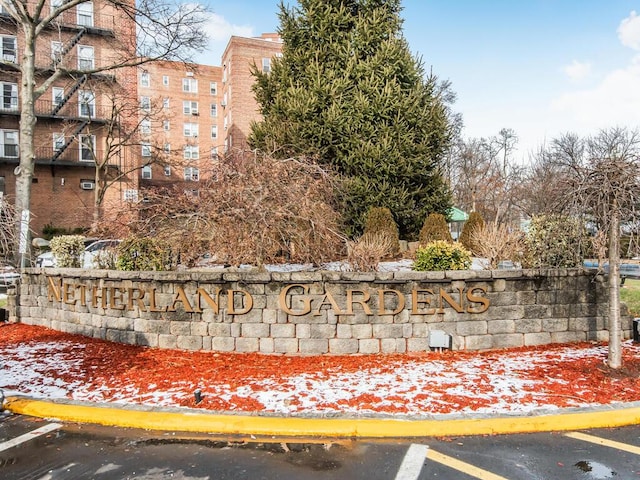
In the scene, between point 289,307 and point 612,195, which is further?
point 289,307

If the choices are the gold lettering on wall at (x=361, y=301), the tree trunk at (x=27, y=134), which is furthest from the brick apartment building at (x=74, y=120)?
the gold lettering on wall at (x=361, y=301)

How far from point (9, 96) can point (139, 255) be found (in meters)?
28.8

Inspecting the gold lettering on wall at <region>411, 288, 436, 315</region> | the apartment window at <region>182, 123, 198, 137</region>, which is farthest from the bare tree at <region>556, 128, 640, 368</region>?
the apartment window at <region>182, 123, 198, 137</region>

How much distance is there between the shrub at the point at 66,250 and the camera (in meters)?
10.6

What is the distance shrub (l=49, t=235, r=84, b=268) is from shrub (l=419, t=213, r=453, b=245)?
1053 cm

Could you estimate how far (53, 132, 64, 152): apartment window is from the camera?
30156 millimetres

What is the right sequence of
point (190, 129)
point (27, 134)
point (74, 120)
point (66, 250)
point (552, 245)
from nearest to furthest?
point (552, 245)
point (66, 250)
point (27, 134)
point (74, 120)
point (190, 129)

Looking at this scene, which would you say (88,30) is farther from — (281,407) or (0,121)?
(281,407)

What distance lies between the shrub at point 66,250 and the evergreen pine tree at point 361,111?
7.27 metres

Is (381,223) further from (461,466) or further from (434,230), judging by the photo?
(461,466)

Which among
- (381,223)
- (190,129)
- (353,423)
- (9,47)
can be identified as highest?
(9,47)

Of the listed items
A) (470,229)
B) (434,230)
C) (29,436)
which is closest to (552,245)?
(434,230)

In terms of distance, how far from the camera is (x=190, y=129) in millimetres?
49938

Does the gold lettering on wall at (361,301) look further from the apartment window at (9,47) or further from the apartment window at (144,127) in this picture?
the apartment window at (9,47)
